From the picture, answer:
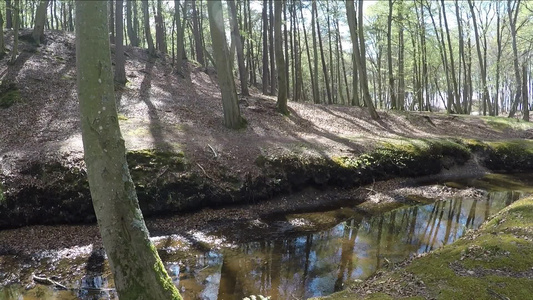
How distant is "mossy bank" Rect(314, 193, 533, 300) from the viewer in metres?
3.88

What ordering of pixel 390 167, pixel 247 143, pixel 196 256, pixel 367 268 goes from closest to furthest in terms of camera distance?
pixel 367 268, pixel 196 256, pixel 247 143, pixel 390 167

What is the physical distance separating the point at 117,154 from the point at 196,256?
14.9 ft

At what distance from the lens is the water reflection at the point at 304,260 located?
6023mm

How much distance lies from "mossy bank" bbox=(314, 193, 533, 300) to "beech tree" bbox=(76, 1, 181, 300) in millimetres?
2170

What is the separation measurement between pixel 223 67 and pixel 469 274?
37.0 feet

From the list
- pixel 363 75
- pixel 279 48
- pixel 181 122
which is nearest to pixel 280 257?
pixel 181 122

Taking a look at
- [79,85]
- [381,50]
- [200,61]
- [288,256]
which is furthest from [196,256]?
[381,50]

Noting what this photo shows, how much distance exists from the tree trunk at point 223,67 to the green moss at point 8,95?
7.90m

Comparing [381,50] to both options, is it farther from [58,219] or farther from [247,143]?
[58,219]

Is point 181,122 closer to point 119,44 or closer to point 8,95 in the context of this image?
point 119,44

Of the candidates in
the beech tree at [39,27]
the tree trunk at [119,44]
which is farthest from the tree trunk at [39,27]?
the tree trunk at [119,44]

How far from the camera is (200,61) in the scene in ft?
94.0

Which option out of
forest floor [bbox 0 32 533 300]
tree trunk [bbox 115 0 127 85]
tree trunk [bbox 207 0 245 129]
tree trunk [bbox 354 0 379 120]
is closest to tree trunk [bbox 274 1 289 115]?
forest floor [bbox 0 32 533 300]

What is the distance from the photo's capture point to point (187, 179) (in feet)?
32.6
